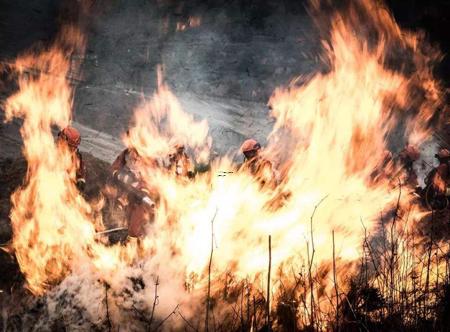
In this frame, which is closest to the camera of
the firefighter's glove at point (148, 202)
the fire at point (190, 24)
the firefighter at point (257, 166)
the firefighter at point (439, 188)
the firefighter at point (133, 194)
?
the firefighter at point (257, 166)

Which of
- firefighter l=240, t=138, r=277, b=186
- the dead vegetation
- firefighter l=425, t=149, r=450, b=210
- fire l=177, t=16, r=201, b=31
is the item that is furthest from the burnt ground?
firefighter l=425, t=149, r=450, b=210

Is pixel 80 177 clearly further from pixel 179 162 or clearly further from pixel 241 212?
pixel 241 212

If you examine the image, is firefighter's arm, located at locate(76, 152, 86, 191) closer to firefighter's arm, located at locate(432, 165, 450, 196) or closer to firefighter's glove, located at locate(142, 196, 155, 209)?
firefighter's glove, located at locate(142, 196, 155, 209)

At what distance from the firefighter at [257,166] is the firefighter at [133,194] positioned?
2021mm

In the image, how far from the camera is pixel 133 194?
7.00 meters

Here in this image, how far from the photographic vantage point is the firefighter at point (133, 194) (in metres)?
6.84

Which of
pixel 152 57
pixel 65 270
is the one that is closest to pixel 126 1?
pixel 152 57

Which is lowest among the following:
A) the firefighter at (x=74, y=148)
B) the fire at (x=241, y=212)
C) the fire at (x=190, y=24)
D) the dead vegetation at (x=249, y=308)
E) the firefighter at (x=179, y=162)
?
the dead vegetation at (x=249, y=308)

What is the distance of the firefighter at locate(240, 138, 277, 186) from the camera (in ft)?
17.4

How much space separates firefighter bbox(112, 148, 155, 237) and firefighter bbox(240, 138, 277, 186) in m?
2.02

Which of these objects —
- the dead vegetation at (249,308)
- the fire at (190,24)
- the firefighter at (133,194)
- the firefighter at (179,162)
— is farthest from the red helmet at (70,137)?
the fire at (190,24)

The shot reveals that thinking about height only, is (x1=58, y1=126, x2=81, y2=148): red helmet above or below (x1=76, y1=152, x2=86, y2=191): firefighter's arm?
above

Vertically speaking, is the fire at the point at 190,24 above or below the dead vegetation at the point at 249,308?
above

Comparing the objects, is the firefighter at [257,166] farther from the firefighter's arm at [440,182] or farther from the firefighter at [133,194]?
the firefighter's arm at [440,182]
